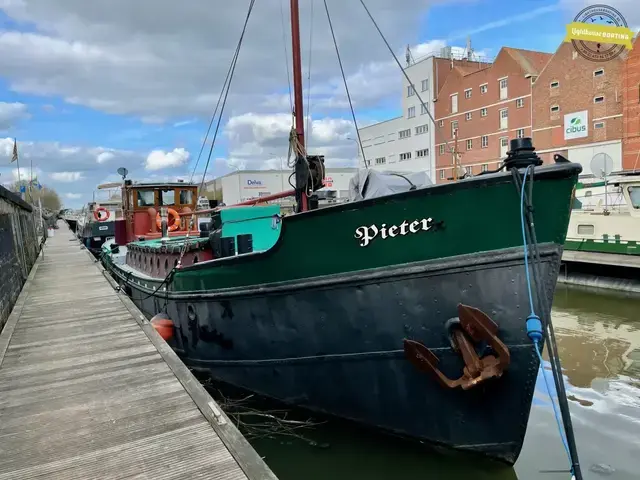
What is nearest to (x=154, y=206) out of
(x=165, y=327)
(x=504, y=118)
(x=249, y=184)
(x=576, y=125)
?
(x=165, y=327)

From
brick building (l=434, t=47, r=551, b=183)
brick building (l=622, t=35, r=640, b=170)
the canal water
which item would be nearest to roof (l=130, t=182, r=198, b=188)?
the canal water

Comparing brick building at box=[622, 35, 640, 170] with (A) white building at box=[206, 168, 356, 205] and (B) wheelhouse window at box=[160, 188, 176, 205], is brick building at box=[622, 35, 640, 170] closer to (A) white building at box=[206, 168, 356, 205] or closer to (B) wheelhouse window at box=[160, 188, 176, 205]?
(B) wheelhouse window at box=[160, 188, 176, 205]

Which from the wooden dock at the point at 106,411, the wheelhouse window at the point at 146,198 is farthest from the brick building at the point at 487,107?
the wooden dock at the point at 106,411

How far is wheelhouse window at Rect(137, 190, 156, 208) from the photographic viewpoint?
42.2ft

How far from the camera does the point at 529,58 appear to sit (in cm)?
4175

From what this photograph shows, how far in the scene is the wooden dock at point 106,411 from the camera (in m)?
3.05

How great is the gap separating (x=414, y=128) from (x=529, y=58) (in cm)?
1296

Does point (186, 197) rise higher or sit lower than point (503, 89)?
lower

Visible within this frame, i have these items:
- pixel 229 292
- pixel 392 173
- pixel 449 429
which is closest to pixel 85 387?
pixel 229 292

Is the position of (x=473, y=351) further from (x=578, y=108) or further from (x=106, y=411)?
(x=578, y=108)

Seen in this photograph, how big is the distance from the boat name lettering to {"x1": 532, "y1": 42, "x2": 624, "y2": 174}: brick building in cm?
3237

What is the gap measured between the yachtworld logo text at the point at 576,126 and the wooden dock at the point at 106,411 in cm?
3469

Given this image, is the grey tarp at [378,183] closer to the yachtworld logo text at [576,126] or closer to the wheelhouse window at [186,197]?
the wheelhouse window at [186,197]

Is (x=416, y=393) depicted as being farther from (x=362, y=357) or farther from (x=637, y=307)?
(x=637, y=307)
